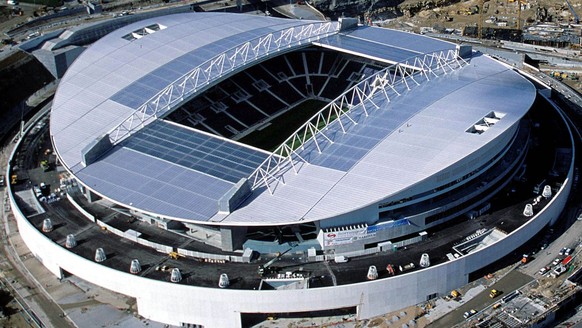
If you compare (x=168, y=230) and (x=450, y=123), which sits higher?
(x=450, y=123)

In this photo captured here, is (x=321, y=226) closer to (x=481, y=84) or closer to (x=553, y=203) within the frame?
(x=553, y=203)

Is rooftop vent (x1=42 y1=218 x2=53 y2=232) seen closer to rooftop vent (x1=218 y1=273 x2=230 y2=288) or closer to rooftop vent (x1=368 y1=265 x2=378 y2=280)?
rooftop vent (x1=218 y1=273 x2=230 y2=288)

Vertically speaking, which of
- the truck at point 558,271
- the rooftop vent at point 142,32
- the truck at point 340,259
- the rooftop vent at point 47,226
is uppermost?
the rooftop vent at point 142,32

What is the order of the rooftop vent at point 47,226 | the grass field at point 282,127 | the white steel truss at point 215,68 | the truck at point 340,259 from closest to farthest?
the truck at point 340,259, the rooftop vent at point 47,226, the white steel truss at point 215,68, the grass field at point 282,127

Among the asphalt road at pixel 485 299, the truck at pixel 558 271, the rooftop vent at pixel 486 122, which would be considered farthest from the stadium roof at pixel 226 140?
the truck at pixel 558 271

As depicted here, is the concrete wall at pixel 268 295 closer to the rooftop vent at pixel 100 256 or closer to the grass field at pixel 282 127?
the rooftop vent at pixel 100 256

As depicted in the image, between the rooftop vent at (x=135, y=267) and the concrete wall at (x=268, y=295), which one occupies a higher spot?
the rooftop vent at (x=135, y=267)

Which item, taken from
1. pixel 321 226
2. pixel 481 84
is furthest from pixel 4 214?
pixel 481 84
